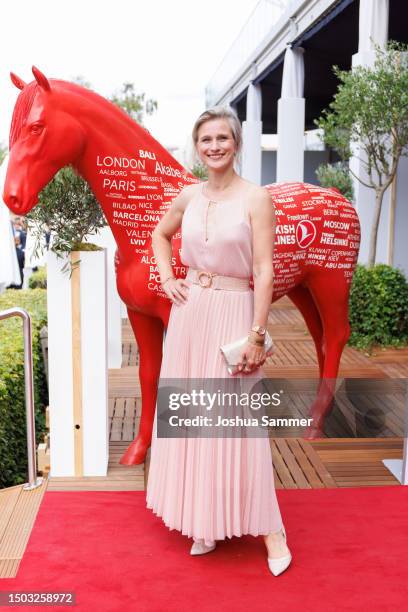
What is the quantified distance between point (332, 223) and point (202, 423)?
1.84 meters

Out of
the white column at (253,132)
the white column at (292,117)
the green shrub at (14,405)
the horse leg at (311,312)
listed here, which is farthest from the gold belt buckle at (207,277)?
the white column at (253,132)

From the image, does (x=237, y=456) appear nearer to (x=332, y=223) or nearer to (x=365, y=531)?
(x=365, y=531)

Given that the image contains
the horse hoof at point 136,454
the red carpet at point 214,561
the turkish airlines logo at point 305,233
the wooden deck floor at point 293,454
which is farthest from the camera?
the turkish airlines logo at point 305,233

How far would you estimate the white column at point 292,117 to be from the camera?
11914 mm

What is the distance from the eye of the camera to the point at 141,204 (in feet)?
10.5

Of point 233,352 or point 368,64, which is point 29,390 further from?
point 368,64

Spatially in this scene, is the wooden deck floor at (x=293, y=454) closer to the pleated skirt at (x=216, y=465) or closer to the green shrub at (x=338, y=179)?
the pleated skirt at (x=216, y=465)

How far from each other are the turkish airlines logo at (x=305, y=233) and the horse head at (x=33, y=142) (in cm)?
145

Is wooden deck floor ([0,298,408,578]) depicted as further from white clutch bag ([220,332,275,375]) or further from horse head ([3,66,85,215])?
horse head ([3,66,85,215])

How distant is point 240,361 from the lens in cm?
241

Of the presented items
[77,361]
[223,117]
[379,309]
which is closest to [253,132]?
[379,309]

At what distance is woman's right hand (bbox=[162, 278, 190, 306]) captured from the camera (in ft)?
8.45

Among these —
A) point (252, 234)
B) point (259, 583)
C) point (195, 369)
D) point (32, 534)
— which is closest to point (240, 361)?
point (195, 369)

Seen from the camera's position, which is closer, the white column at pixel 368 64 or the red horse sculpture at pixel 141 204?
the red horse sculpture at pixel 141 204
